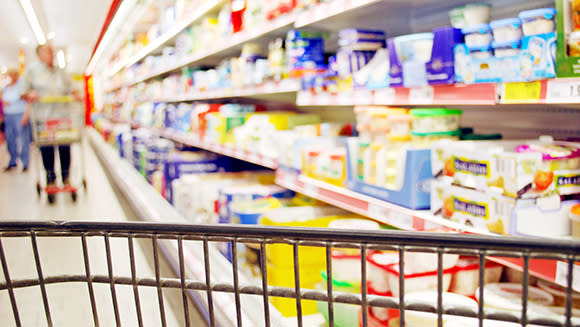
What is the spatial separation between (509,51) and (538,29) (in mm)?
85

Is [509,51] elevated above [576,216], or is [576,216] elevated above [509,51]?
[509,51]

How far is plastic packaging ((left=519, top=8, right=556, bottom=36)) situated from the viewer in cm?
118

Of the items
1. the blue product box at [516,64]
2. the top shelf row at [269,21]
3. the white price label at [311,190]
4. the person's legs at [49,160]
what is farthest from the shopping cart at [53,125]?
the blue product box at [516,64]

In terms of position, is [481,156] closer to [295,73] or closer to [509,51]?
[509,51]

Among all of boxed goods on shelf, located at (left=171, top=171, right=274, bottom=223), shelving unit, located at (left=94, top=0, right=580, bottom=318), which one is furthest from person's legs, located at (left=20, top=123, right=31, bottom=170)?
shelving unit, located at (left=94, top=0, right=580, bottom=318)

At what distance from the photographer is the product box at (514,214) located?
1218 millimetres

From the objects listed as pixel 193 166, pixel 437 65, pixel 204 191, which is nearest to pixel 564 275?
pixel 437 65

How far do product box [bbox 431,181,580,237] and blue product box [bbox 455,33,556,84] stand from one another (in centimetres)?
30

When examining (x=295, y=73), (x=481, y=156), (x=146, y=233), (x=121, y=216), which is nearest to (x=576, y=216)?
(x=481, y=156)

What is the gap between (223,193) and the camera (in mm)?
2789

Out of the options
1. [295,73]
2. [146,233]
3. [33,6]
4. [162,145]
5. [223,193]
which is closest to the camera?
[146,233]

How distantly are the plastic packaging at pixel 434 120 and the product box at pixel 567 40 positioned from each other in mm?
512

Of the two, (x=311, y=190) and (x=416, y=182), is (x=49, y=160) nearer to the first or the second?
(x=311, y=190)

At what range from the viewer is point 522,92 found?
4.07 ft
